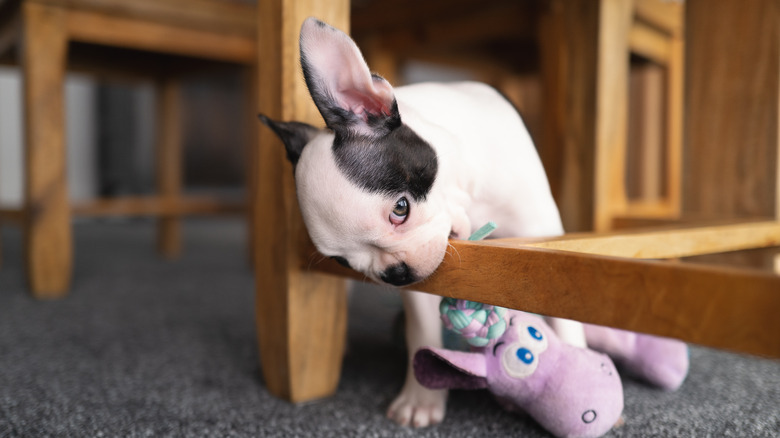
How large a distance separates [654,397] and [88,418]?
2.47ft

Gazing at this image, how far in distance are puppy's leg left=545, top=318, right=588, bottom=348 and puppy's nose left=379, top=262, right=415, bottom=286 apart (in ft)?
0.77

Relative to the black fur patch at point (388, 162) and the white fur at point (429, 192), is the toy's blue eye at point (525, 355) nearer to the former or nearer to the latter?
the white fur at point (429, 192)

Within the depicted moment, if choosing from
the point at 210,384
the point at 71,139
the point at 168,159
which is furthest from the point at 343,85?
the point at 71,139

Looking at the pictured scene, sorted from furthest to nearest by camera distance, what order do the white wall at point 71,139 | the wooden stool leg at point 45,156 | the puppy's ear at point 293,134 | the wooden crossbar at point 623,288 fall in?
the white wall at point 71,139, the wooden stool leg at point 45,156, the puppy's ear at point 293,134, the wooden crossbar at point 623,288

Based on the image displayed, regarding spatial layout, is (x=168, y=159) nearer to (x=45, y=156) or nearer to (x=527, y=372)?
(x=45, y=156)

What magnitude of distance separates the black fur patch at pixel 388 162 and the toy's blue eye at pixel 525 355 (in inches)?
8.3

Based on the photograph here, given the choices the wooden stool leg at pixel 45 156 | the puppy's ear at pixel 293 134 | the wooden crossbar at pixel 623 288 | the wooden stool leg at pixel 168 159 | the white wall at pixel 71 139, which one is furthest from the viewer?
the white wall at pixel 71 139

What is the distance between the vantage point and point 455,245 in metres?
0.65

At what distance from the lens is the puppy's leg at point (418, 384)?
783 mm

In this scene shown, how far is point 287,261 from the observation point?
85 centimetres

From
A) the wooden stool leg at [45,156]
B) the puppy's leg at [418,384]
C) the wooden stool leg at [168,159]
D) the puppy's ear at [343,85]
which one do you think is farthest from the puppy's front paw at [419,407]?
the wooden stool leg at [168,159]

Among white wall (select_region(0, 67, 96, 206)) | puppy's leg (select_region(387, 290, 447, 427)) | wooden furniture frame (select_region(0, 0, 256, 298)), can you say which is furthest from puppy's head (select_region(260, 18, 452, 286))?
white wall (select_region(0, 67, 96, 206))

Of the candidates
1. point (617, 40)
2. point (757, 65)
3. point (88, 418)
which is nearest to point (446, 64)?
point (617, 40)

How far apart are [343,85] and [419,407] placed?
41cm
